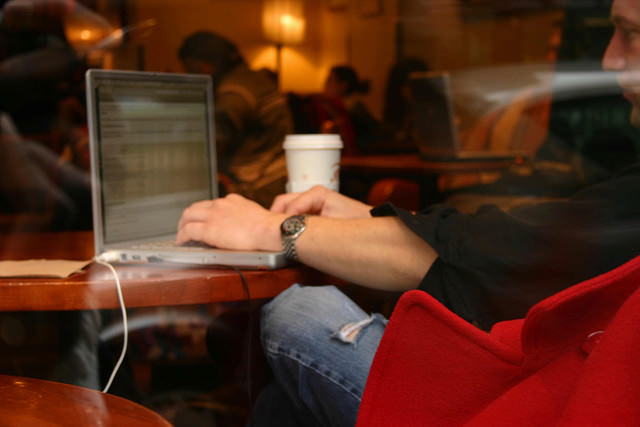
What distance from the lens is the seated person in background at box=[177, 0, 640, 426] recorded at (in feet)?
2.58

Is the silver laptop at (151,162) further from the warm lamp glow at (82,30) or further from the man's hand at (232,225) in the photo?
the warm lamp glow at (82,30)

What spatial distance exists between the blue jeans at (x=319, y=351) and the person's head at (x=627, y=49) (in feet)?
1.75

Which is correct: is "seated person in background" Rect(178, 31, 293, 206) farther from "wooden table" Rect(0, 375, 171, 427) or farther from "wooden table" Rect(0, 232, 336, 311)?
"wooden table" Rect(0, 375, 171, 427)

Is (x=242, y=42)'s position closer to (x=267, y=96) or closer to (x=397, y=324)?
(x=267, y=96)

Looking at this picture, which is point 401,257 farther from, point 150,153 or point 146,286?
point 150,153

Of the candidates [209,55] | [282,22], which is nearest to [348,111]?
[209,55]

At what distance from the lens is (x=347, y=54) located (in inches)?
→ 252

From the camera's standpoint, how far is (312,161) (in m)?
1.14

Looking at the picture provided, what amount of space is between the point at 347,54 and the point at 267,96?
15.2 feet

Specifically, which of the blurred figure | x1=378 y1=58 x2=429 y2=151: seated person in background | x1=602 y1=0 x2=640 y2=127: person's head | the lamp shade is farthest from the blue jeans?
the lamp shade

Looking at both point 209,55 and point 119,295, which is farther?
point 209,55

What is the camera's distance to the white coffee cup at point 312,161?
1.14m

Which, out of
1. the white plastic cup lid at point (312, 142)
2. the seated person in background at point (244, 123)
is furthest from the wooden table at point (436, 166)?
the white plastic cup lid at point (312, 142)

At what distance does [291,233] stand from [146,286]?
0.75 ft
